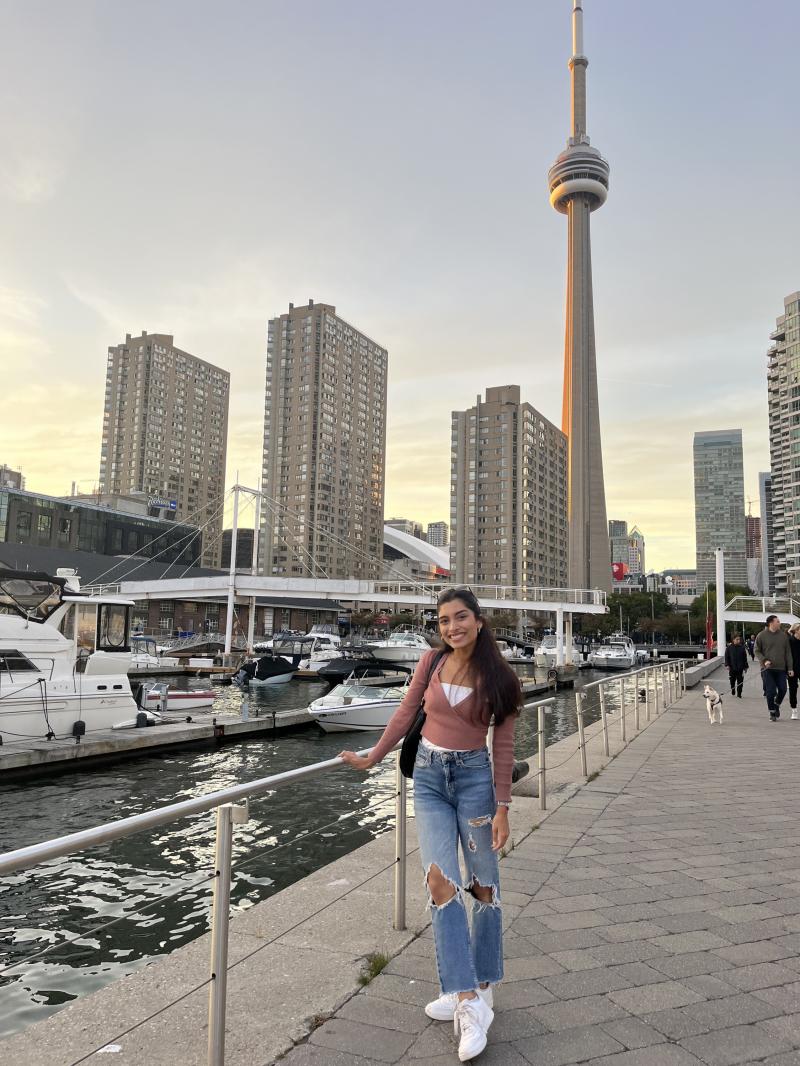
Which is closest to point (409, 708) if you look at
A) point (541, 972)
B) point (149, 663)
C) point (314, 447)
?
point (541, 972)

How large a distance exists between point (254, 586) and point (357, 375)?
119 metres

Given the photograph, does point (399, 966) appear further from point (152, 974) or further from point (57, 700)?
point (57, 700)

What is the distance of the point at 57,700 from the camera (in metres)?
17.3

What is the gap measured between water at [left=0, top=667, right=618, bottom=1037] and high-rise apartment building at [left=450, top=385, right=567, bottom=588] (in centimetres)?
12706

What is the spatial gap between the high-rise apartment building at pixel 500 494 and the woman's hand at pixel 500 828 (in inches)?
5444

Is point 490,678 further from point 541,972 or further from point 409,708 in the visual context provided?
point 541,972

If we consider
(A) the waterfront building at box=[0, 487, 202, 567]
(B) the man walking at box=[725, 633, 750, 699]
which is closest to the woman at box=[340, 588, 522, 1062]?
(B) the man walking at box=[725, 633, 750, 699]

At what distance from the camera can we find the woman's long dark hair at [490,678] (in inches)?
124

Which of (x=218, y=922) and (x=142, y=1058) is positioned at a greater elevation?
(x=218, y=922)

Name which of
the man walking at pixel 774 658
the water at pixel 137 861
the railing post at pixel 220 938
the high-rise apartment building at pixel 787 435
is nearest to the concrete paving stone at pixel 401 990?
the water at pixel 137 861

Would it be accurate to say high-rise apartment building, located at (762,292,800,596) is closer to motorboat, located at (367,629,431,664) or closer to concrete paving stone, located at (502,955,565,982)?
motorboat, located at (367,629,431,664)

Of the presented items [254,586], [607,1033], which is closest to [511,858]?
[607,1033]

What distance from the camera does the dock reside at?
290 cm

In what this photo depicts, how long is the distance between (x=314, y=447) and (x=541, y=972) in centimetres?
15558
